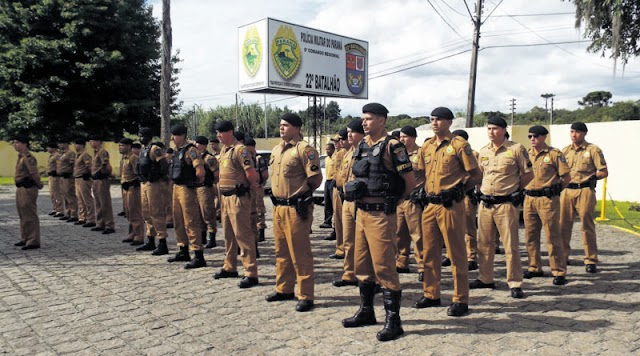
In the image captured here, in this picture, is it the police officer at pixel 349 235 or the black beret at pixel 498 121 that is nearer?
the black beret at pixel 498 121

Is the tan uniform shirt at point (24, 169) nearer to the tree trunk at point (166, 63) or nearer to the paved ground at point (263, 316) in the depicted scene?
the paved ground at point (263, 316)

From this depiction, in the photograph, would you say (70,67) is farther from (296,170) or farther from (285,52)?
(296,170)

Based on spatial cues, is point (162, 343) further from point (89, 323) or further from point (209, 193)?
point (209, 193)

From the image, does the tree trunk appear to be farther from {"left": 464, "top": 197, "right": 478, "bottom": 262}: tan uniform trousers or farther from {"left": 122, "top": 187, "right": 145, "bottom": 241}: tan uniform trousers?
{"left": 464, "top": 197, "right": 478, "bottom": 262}: tan uniform trousers

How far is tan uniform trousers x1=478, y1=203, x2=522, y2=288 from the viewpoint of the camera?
17.4 feet

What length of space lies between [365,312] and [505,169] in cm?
247

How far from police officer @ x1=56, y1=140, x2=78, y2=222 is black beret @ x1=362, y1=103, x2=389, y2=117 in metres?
9.53

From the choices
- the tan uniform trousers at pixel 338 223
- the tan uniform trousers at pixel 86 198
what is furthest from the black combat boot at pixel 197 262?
the tan uniform trousers at pixel 86 198

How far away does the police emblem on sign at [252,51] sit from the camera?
19.2 metres

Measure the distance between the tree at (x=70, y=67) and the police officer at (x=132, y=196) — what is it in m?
14.2

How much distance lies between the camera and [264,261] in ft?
24.3

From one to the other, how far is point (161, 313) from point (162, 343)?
33.4 inches

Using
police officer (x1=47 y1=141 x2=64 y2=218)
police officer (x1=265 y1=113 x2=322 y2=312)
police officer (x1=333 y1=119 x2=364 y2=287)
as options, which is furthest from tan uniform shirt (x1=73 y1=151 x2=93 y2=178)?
police officer (x1=333 y1=119 x2=364 y2=287)

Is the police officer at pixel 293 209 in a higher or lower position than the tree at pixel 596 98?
lower
